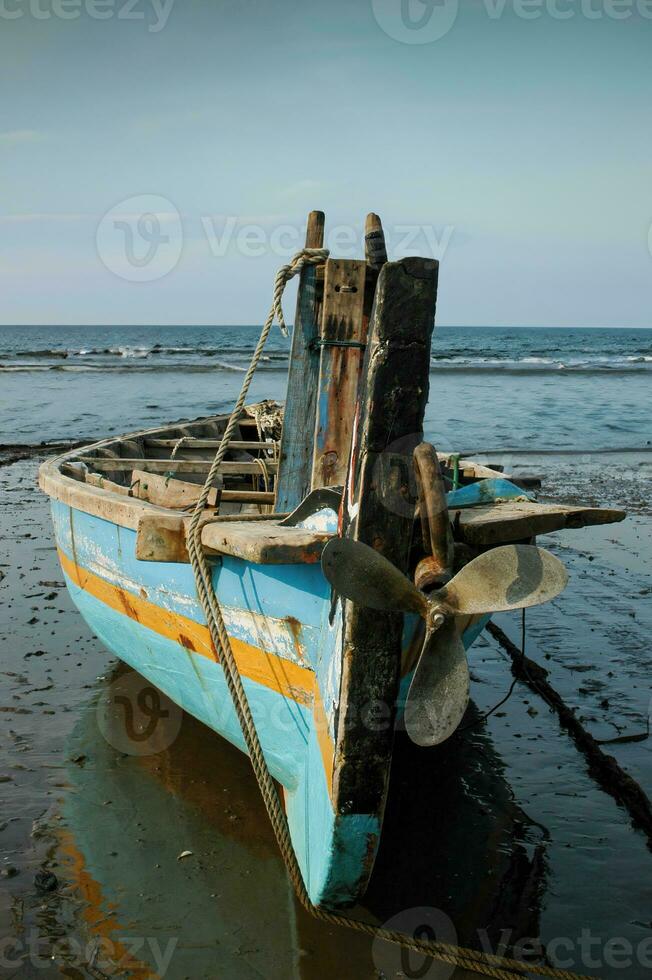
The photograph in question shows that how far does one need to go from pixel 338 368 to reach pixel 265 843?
2297 mm

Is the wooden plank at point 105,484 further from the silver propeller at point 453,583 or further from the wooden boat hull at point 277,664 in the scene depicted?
the silver propeller at point 453,583

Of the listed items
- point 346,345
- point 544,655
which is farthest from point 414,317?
point 544,655

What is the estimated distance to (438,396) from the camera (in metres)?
26.8

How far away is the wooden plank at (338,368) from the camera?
12.9 ft

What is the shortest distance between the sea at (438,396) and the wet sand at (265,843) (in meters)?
11.5

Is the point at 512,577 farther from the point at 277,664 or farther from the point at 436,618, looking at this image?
the point at 277,664

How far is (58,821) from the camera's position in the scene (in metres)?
3.76

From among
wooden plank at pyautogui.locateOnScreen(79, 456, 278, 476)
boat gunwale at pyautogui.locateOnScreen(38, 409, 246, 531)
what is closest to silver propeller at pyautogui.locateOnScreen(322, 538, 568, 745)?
boat gunwale at pyautogui.locateOnScreen(38, 409, 246, 531)

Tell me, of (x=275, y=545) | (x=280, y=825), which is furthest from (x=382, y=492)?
(x=280, y=825)

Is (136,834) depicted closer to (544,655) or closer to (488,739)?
(488,739)

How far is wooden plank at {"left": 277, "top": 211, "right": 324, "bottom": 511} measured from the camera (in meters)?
4.42

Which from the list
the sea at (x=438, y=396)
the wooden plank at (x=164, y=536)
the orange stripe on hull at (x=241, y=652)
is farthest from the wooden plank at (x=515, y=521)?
the sea at (x=438, y=396)

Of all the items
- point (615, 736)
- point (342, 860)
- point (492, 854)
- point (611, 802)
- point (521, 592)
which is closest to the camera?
point (521, 592)

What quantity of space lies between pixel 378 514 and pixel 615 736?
273 cm
